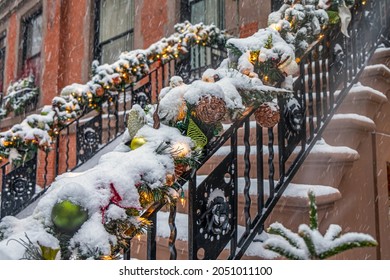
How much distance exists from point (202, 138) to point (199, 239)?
0.56 metres

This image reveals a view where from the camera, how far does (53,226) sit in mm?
1290

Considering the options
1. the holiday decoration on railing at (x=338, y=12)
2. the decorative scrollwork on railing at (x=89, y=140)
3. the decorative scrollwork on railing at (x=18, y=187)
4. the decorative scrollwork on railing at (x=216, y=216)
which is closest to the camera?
the decorative scrollwork on railing at (x=216, y=216)

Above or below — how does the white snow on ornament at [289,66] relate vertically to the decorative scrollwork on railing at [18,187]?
above

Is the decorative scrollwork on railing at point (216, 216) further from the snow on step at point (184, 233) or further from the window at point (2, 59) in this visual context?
the window at point (2, 59)

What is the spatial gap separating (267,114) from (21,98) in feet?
28.8

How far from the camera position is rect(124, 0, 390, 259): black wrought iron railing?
1.84 metres

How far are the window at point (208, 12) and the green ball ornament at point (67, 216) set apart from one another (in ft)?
17.8

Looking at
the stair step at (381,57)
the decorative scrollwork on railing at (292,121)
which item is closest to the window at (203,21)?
the stair step at (381,57)

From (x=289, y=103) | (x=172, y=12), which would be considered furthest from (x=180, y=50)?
(x=289, y=103)

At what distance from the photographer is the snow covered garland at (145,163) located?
1282mm

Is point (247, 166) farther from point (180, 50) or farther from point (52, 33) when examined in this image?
point (52, 33)

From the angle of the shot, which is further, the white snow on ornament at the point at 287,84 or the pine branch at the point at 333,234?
the white snow on ornament at the point at 287,84

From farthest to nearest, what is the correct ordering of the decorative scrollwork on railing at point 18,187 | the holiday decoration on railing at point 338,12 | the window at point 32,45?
the window at point 32,45, the decorative scrollwork on railing at point 18,187, the holiday decoration on railing at point 338,12

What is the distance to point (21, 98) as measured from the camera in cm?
916
